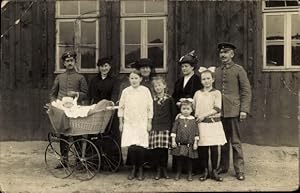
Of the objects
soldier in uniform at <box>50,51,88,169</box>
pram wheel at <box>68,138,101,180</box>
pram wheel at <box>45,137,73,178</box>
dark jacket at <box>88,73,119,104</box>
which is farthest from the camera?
soldier in uniform at <box>50,51,88,169</box>

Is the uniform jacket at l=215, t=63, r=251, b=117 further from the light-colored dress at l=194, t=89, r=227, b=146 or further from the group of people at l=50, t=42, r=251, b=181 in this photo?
the light-colored dress at l=194, t=89, r=227, b=146

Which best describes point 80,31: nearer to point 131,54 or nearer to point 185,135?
point 131,54

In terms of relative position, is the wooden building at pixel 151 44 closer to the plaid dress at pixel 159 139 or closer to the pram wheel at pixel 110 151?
the pram wheel at pixel 110 151

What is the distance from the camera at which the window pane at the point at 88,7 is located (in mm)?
8180

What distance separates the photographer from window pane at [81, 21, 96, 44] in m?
8.27

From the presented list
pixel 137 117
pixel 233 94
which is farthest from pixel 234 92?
pixel 137 117

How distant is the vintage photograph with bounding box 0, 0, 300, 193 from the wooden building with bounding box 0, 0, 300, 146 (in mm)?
19

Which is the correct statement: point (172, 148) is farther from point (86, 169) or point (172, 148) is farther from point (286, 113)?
point (286, 113)

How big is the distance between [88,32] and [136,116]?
3.07 metres

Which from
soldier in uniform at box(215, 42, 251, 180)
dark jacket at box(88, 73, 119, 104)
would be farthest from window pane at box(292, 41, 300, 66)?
dark jacket at box(88, 73, 119, 104)

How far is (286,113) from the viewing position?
7.79 metres

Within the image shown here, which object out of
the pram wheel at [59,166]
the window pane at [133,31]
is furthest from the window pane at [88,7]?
the pram wheel at [59,166]

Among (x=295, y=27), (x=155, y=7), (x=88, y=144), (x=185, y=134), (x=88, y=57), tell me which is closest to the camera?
(x=185, y=134)

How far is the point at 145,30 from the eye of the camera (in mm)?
8148
